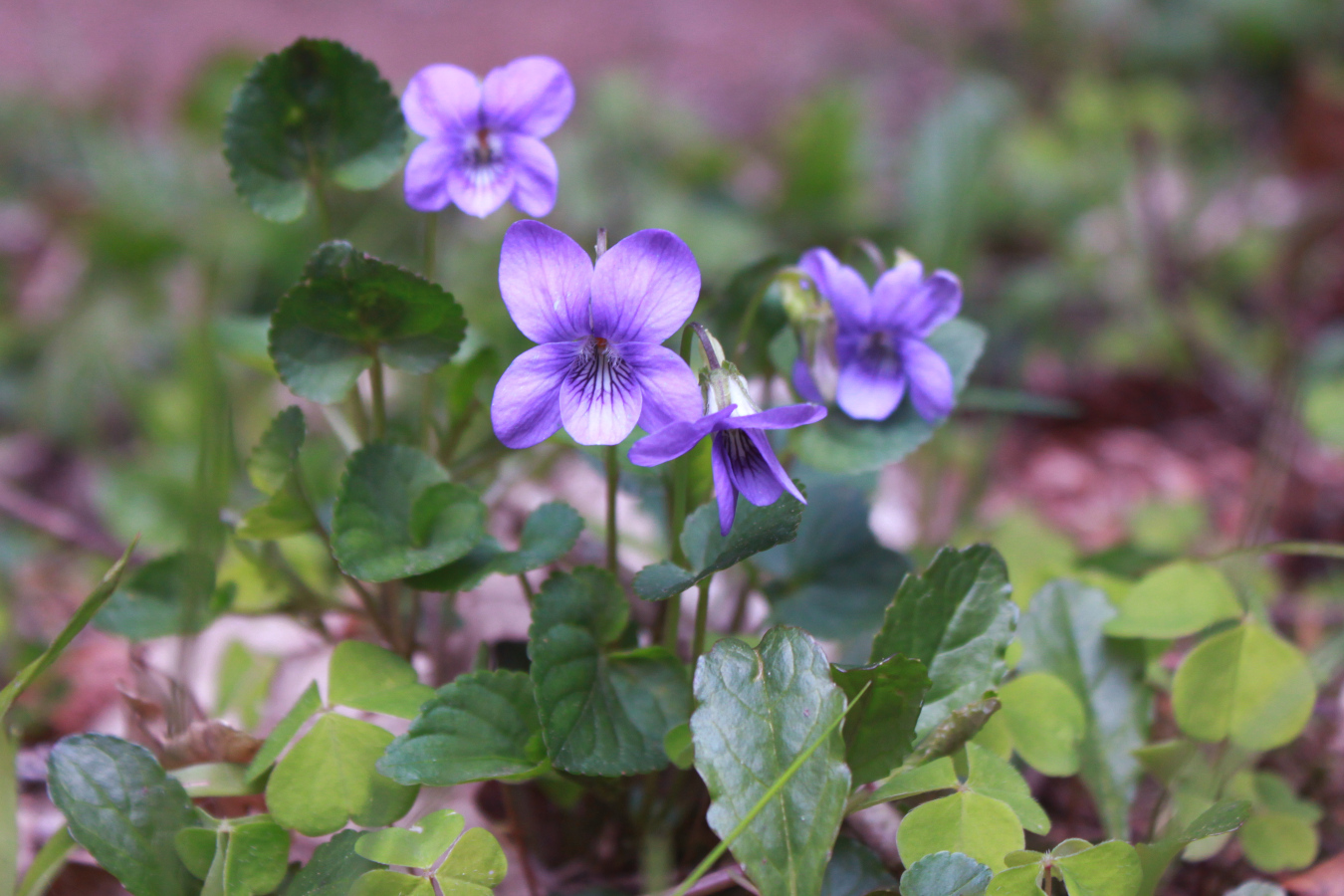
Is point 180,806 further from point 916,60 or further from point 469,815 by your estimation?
point 916,60

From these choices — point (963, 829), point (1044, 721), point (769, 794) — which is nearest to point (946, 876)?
point (963, 829)

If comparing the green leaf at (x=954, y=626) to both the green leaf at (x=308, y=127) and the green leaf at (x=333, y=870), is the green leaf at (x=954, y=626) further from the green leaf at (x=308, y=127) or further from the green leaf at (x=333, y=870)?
the green leaf at (x=308, y=127)

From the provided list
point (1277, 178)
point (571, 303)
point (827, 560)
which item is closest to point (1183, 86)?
point (1277, 178)

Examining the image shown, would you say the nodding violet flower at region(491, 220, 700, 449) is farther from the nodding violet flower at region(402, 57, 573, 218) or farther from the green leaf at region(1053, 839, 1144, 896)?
the green leaf at region(1053, 839, 1144, 896)

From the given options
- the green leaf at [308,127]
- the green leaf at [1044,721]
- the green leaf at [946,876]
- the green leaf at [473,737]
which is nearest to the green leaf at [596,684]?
the green leaf at [473,737]

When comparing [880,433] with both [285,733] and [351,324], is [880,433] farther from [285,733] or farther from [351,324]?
[285,733]

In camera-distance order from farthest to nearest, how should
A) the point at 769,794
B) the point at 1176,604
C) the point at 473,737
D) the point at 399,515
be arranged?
1. the point at 1176,604
2. the point at 399,515
3. the point at 473,737
4. the point at 769,794

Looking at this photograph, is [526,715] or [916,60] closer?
[526,715]
